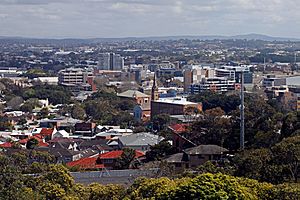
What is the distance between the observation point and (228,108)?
156ft

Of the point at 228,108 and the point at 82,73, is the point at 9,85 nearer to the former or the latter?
the point at 82,73

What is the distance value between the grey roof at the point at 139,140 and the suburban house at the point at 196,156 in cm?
669

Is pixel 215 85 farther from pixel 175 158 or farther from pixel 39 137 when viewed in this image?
pixel 175 158

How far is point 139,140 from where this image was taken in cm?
3675

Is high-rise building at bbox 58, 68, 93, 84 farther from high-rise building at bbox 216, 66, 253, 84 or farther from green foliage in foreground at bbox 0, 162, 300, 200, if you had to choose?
green foliage in foreground at bbox 0, 162, 300, 200

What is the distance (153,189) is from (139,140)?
1713 cm

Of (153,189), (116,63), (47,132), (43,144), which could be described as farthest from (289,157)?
(116,63)

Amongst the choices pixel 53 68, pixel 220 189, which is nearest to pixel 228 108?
pixel 220 189

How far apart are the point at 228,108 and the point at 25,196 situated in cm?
2950

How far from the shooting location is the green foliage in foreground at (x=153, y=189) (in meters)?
16.5

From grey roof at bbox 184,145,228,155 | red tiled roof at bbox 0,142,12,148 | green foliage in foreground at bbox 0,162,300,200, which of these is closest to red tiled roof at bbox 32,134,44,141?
red tiled roof at bbox 0,142,12,148

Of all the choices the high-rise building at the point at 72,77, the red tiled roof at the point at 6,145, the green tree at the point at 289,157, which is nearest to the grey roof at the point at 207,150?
the green tree at the point at 289,157

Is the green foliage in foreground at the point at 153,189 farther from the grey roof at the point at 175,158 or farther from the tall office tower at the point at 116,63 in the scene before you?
the tall office tower at the point at 116,63

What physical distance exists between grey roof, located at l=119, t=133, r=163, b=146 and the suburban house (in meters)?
6.69
